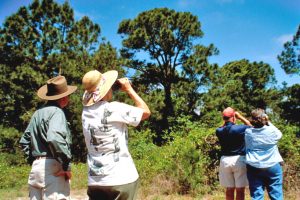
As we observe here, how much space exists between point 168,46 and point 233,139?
22.4 m

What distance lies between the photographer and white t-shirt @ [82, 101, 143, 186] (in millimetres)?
2660

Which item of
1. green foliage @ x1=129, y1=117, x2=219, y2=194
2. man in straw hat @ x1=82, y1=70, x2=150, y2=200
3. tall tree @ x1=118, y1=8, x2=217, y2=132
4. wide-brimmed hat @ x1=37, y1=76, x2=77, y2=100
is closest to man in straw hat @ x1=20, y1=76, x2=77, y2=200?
wide-brimmed hat @ x1=37, y1=76, x2=77, y2=100

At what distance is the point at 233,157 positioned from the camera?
5141 mm

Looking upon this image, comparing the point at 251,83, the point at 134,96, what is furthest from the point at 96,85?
the point at 251,83

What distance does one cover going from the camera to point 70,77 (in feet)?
66.2

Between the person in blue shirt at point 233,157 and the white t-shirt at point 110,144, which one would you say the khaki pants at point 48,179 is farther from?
the person in blue shirt at point 233,157

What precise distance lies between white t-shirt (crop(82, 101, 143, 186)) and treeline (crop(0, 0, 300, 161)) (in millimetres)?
14202

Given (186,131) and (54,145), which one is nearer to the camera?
(54,145)

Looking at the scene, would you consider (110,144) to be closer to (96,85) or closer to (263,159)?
(96,85)

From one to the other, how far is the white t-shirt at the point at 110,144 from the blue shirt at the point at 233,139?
2643 mm

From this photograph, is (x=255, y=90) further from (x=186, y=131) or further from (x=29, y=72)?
(x=186, y=131)

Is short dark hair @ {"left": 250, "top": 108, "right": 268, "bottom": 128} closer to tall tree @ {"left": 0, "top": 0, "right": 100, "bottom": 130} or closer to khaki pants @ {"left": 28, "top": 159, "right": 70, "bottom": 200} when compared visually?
khaki pants @ {"left": 28, "top": 159, "right": 70, "bottom": 200}

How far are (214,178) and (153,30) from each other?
18984 millimetres

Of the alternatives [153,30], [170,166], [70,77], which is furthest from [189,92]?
[170,166]
